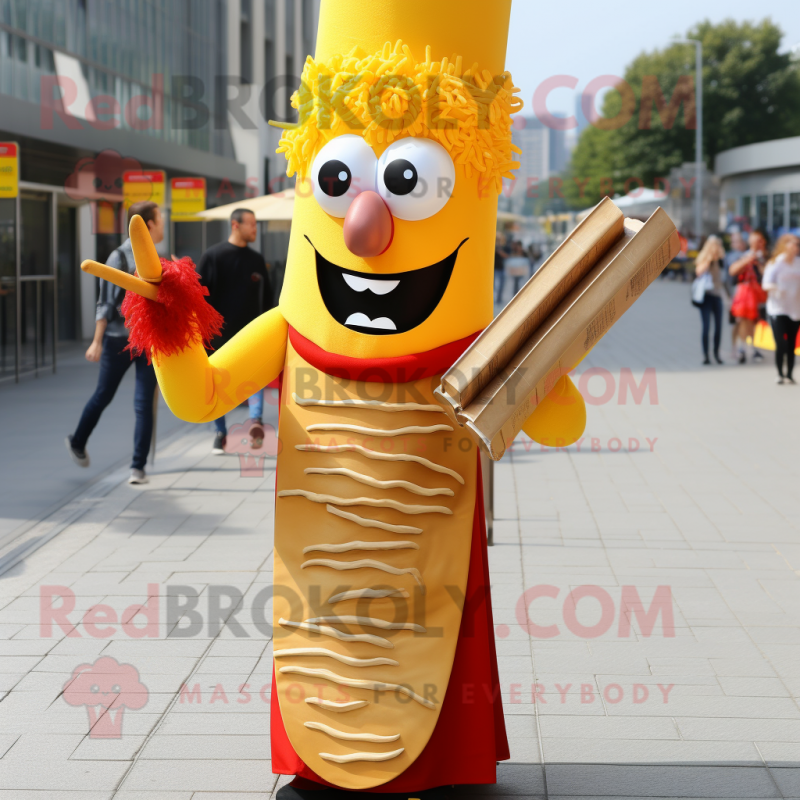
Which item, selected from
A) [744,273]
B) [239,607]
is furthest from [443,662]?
[744,273]

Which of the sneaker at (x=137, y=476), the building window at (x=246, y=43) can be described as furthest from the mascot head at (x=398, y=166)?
the building window at (x=246, y=43)

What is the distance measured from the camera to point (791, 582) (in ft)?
17.0

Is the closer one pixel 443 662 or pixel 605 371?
pixel 443 662

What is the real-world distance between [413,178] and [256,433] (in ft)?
18.4

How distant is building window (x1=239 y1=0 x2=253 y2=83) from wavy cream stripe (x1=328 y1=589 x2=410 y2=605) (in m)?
28.6

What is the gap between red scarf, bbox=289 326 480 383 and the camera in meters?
2.84

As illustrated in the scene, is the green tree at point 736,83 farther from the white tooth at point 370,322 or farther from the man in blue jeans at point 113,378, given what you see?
the white tooth at point 370,322

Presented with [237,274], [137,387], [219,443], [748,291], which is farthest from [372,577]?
[748,291]

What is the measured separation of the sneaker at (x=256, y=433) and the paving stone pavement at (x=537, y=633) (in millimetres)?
255

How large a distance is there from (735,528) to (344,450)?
4039 mm

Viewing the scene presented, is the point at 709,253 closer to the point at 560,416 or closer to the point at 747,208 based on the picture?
the point at 560,416

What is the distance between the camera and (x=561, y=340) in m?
2.57

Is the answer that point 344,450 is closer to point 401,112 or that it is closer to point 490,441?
point 490,441

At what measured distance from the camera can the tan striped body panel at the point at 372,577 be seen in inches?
112
